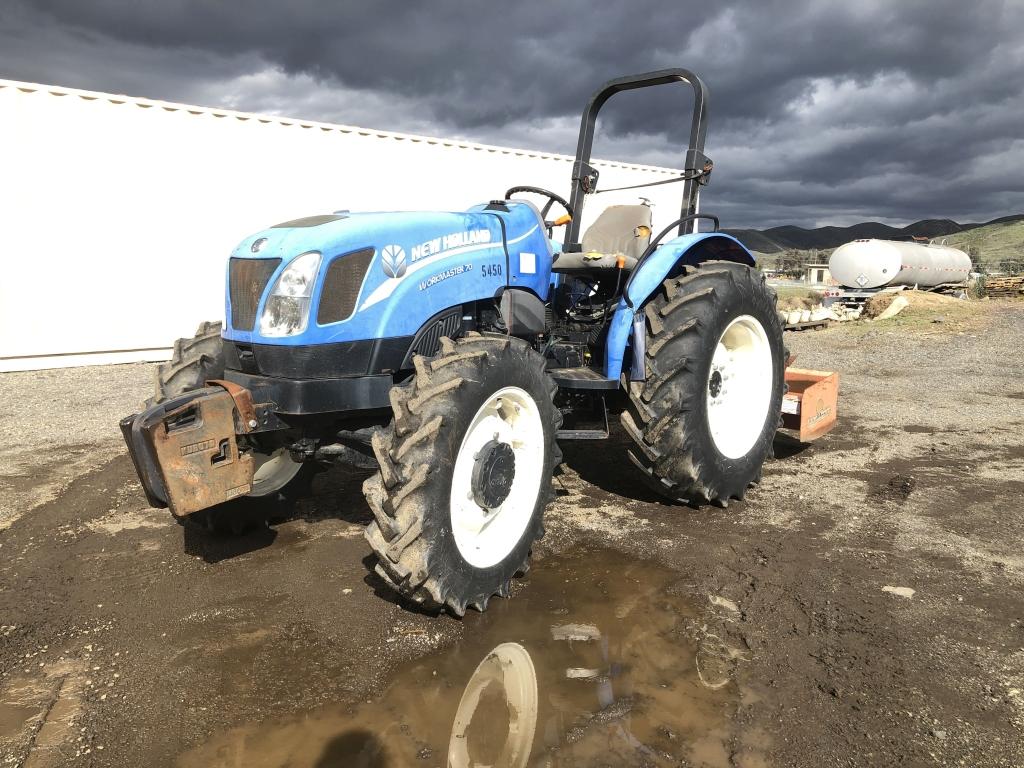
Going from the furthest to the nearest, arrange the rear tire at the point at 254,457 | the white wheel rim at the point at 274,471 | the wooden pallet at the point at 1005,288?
the wooden pallet at the point at 1005,288
the white wheel rim at the point at 274,471
the rear tire at the point at 254,457

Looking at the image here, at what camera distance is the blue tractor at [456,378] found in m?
2.83

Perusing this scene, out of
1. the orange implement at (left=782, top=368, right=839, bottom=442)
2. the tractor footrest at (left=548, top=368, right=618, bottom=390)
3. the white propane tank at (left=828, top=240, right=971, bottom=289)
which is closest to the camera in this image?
the tractor footrest at (left=548, top=368, right=618, bottom=390)

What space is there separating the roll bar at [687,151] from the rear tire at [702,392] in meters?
0.63

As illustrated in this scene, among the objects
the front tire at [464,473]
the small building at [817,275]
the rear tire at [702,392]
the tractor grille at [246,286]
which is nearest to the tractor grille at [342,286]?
the tractor grille at [246,286]

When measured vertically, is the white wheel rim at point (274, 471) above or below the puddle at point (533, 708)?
above

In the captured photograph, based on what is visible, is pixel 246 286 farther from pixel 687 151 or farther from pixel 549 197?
pixel 687 151

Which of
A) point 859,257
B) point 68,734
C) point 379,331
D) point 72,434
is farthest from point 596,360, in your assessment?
point 859,257

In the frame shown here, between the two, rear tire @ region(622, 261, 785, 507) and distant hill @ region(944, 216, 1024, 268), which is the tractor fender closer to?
rear tire @ region(622, 261, 785, 507)

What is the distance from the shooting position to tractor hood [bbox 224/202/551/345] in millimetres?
3111

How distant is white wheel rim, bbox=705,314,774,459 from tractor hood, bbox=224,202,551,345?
1836mm

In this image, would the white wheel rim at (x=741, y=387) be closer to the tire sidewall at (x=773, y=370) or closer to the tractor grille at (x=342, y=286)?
the tire sidewall at (x=773, y=370)

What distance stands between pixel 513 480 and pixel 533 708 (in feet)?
3.41

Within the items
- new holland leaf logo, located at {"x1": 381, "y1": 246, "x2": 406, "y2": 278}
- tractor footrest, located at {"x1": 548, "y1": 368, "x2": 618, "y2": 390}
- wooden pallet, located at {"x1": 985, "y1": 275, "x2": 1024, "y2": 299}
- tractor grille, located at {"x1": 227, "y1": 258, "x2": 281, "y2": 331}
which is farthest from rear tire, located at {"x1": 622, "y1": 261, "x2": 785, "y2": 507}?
wooden pallet, located at {"x1": 985, "y1": 275, "x2": 1024, "y2": 299}

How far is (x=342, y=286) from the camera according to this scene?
123 inches
